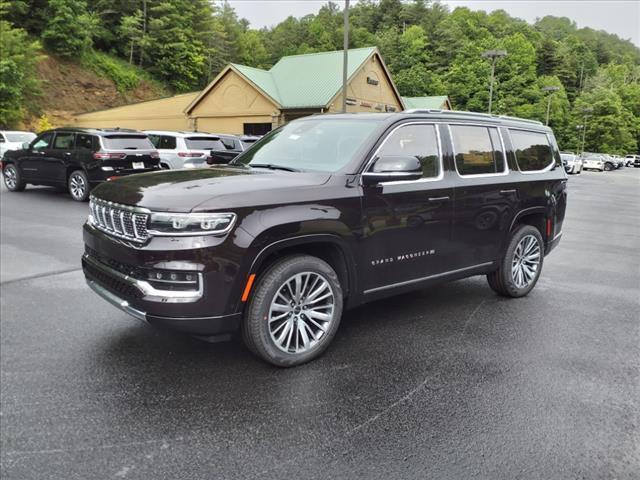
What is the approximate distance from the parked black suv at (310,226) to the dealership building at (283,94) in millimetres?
26897

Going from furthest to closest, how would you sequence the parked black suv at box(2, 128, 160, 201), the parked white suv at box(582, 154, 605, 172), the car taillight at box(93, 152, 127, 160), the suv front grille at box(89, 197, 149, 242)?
the parked white suv at box(582, 154, 605, 172) → the parked black suv at box(2, 128, 160, 201) → the car taillight at box(93, 152, 127, 160) → the suv front grille at box(89, 197, 149, 242)

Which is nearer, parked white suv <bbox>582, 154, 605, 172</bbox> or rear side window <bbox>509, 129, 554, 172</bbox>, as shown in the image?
rear side window <bbox>509, 129, 554, 172</bbox>

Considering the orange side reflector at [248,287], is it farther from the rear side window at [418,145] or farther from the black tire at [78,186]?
the black tire at [78,186]

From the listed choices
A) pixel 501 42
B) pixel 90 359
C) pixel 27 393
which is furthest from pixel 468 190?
pixel 501 42

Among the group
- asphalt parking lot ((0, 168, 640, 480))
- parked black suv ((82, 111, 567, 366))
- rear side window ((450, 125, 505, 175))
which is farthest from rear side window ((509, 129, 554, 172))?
asphalt parking lot ((0, 168, 640, 480))

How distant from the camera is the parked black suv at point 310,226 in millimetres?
3463

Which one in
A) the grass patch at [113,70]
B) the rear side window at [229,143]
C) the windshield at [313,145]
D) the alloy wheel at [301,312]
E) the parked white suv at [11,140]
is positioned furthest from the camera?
the grass patch at [113,70]

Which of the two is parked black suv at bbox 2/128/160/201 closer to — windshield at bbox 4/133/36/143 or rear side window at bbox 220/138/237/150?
rear side window at bbox 220/138/237/150

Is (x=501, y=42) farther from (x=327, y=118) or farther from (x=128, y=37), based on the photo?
(x=327, y=118)

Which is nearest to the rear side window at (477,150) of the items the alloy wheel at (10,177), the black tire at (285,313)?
the black tire at (285,313)

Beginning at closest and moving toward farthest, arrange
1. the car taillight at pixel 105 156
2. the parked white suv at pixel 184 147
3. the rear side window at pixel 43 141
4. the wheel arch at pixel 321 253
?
1. the wheel arch at pixel 321 253
2. the car taillight at pixel 105 156
3. the rear side window at pixel 43 141
4. the parked white suv at pixel 184 147

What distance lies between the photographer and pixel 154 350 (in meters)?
4.23

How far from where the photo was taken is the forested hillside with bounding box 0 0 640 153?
161 ft

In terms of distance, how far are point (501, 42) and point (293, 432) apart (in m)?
90.8
